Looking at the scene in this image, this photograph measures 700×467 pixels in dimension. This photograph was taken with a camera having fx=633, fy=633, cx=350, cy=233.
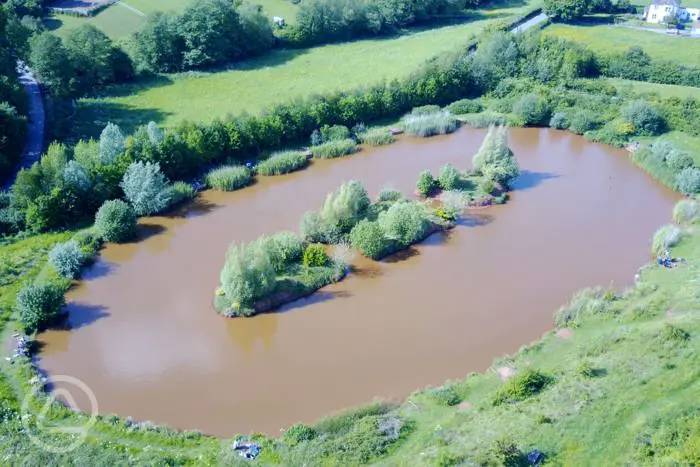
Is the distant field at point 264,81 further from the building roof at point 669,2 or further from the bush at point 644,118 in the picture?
the building roof at point 669,2

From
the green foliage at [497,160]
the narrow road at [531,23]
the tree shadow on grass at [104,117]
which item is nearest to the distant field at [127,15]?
the tree shadow on grass at [104,117]

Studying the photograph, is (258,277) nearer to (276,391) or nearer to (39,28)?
(276,391)

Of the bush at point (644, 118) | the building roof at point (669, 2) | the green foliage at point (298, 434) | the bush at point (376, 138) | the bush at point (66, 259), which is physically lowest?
the green foliage at point (298, 434)

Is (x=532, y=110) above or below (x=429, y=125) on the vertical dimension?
above

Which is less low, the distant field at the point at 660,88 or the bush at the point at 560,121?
the distant field at the point at 660,88

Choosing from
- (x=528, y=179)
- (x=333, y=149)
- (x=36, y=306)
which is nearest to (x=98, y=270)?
(x=36, y=306)

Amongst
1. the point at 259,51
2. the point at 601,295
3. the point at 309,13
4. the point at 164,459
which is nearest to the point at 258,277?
the point at 164,459

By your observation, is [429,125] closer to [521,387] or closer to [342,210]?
[342,210]

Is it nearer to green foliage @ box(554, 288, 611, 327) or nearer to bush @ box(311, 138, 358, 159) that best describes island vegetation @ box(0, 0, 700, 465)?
green foliage @ box(554, 288, 611, 327)
